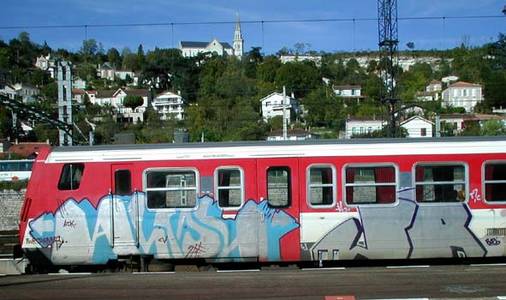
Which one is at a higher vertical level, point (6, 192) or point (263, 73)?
point (263, 73)

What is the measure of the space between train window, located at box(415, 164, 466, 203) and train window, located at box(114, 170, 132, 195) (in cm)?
→ 595

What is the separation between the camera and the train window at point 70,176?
11.9 m

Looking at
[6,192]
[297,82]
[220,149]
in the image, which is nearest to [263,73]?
[297,82]

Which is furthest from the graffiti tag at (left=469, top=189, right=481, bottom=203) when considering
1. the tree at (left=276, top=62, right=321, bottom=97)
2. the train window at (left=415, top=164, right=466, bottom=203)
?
the tree at (left=276, top=62, right=321, bottom=97)

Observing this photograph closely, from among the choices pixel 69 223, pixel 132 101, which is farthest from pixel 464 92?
pixel 69 223

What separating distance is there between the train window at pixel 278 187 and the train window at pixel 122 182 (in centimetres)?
287

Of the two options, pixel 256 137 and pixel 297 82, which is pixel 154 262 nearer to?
pixel 256 137

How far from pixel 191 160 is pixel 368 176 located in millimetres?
3642

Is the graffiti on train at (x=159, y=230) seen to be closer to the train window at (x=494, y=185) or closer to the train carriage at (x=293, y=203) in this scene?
the train carriage at (x=293, y=203)

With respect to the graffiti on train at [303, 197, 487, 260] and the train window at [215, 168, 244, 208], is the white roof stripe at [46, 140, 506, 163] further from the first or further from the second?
the graffiti on train at [303, 197, 487, 260]

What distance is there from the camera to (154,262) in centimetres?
1198

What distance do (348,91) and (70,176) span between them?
46993 millimetres

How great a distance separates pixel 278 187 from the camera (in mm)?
11766

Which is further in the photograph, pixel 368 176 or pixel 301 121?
pixel 301 121
